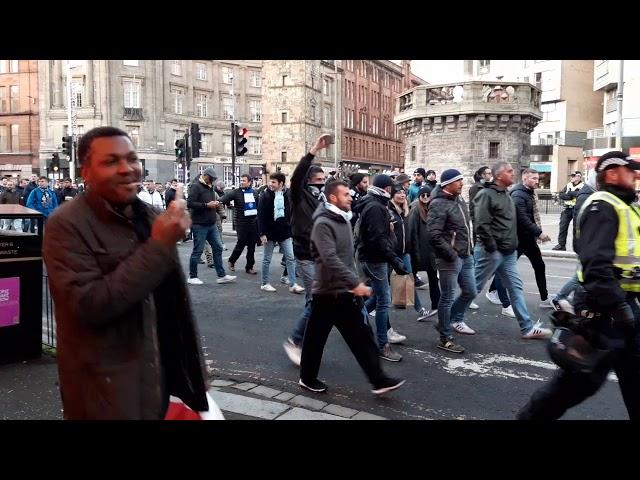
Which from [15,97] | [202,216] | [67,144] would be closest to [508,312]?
[202,216]

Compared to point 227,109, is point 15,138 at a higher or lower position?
lower

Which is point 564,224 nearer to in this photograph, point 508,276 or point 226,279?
point 508,276

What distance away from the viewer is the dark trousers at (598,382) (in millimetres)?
3355

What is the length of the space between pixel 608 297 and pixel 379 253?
2.77 meters

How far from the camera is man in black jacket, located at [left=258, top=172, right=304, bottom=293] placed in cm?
952

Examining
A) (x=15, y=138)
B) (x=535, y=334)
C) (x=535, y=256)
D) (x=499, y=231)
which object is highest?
(x=15, y=138)

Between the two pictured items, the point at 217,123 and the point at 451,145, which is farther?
the point at 217,123

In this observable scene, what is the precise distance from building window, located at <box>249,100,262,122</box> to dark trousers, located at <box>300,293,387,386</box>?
68.8 meters

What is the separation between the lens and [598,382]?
3.34 metres

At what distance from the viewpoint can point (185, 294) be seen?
91.9 inches

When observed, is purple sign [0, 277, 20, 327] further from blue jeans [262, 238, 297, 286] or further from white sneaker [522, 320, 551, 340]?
white sneaker [522, 320, 551, 340]

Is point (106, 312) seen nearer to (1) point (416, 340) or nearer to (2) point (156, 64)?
(1) point (416, 340)

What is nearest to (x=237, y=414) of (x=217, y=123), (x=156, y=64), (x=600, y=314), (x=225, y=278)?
(x=600, y=314)
